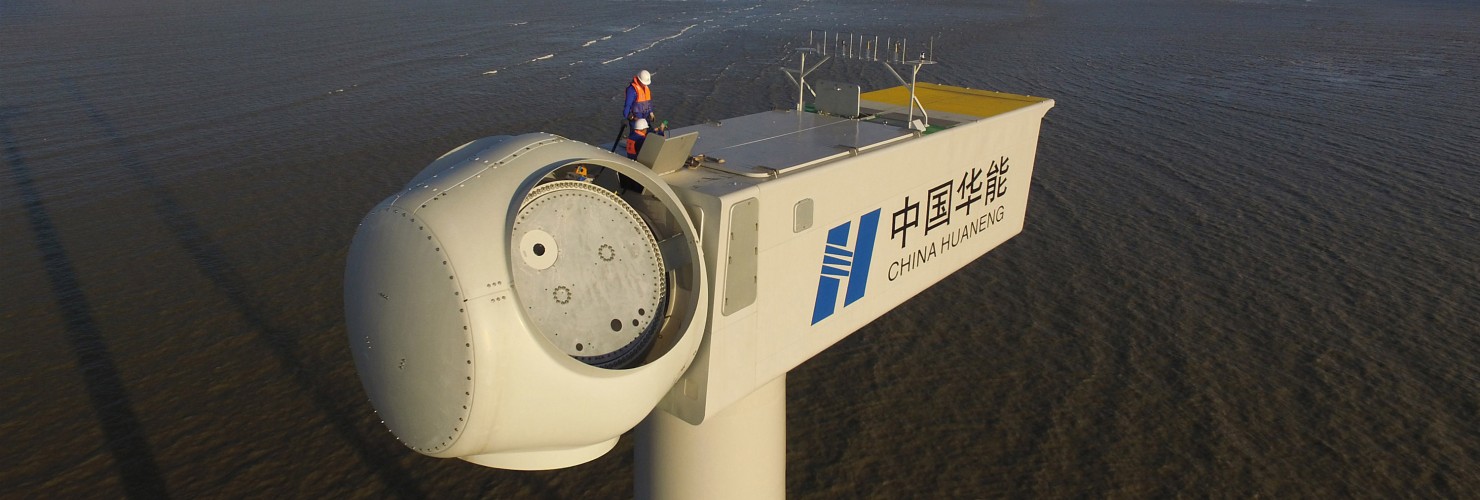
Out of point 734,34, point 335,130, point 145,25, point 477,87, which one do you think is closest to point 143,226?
point 335,130

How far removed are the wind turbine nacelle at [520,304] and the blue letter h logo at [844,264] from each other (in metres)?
1.65

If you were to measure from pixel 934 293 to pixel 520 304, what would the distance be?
17860 millimetres

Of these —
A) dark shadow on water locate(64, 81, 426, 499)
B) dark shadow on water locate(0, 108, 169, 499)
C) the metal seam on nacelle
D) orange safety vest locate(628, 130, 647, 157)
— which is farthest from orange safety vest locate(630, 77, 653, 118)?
dark shadow on water locate(0, 108, 169, 499)

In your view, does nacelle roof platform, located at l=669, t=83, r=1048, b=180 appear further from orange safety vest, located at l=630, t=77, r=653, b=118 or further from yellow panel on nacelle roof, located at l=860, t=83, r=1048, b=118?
orange safety vest, located at l=630, t=77, r=653, b=118

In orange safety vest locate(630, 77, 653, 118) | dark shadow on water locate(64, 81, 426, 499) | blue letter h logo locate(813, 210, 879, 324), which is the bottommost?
dark shadow on water locate(64, 81, 426, 499)

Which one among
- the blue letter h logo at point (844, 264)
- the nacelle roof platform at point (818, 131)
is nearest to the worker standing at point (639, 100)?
the nacelle roof platform at point (818, 131)

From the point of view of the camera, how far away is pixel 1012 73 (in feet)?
153

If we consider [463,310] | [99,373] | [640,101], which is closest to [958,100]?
[640,101]

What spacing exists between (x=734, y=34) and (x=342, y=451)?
2071 inches

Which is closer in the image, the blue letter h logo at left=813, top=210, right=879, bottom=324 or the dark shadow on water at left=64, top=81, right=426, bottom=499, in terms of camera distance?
the blue letter h logo at left=813, top=210, right=879, bottom=324

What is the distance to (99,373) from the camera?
17922 mm

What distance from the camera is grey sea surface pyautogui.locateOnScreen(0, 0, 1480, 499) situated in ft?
49.8

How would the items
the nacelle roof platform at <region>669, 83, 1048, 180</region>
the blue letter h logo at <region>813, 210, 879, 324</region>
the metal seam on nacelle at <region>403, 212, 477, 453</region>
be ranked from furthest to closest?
the blue letter h logo at <region>813, 210, 879, 324</region>, the nacelle roof platform at <region>669, 83, 1048, 180</region>, the metal seam on nacelle at <region>403, 212, 477, 453</region>

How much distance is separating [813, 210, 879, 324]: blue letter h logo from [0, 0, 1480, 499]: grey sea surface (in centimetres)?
770
